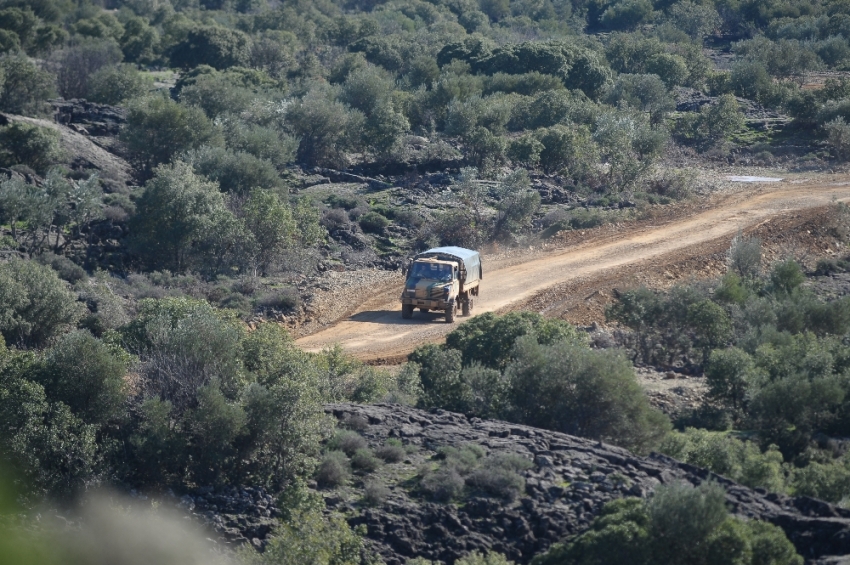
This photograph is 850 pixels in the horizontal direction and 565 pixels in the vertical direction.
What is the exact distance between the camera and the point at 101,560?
14023 millimetres

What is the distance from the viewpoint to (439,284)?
1177 inches

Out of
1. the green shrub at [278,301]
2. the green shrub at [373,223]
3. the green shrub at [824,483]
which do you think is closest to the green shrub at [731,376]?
the green shrub at [824,483]

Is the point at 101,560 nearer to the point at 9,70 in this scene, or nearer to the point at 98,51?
the point at 9,70

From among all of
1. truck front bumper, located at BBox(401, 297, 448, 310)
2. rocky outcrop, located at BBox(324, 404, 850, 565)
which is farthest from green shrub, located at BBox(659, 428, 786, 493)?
truck front bumper, located at BBox(401, 297, 448, 310)

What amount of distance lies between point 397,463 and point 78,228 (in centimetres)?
1961

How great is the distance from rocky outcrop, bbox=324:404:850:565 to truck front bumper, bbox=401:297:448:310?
34.5ft

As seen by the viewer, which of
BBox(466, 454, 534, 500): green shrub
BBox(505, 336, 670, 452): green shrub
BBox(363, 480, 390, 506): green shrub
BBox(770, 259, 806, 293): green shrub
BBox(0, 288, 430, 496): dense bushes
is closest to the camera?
BBox(0, 288, 430, 496): dense bushes

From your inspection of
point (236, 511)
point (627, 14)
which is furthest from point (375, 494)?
point (627, 14)

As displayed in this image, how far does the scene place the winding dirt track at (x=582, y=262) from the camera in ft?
95.6

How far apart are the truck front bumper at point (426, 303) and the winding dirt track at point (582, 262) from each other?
1.63 feet

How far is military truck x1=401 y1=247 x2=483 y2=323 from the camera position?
29828mm

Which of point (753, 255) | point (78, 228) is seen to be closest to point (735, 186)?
point (753, 255)

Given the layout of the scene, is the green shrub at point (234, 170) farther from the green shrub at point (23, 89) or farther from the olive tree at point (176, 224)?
the green shrub at point (23, 89)

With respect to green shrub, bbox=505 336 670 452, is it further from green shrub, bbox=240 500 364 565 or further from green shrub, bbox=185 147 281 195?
green shrub, bbox=185 147 281 195
